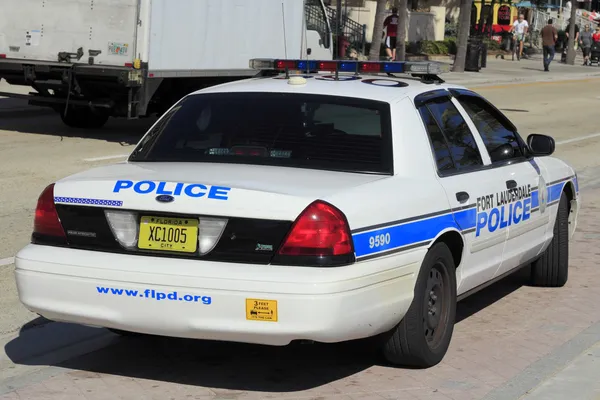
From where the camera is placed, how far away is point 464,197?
618 cm

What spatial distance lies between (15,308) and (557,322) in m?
3.31

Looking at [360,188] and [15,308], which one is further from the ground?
[360,188]

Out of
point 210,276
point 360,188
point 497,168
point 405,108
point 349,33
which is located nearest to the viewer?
point 210,276

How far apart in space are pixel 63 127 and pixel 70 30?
2298 mm

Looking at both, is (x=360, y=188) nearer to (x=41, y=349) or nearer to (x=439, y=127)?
(x=439, y=127)

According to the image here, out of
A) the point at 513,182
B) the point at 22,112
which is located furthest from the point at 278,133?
the point at 22,112

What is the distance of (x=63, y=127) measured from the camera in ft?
61.2

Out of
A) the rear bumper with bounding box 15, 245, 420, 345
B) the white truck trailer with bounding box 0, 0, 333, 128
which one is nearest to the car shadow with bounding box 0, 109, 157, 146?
the white truck trailer with bounding box 0, 0, 333, 128

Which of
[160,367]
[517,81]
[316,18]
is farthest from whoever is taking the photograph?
[517,81]

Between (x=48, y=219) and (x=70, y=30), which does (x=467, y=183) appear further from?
(x=70, y=30)

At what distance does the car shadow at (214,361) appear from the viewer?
5.73 metres

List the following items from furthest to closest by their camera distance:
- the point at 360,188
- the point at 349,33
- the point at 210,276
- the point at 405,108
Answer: the point at 349,33 < the point at 405,108 < the point at 360,188 < the point at 210,276

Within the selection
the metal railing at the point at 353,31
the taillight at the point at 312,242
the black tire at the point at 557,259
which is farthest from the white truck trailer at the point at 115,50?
the metal railing at the point at 353,31

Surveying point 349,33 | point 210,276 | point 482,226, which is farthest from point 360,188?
point 349,33
